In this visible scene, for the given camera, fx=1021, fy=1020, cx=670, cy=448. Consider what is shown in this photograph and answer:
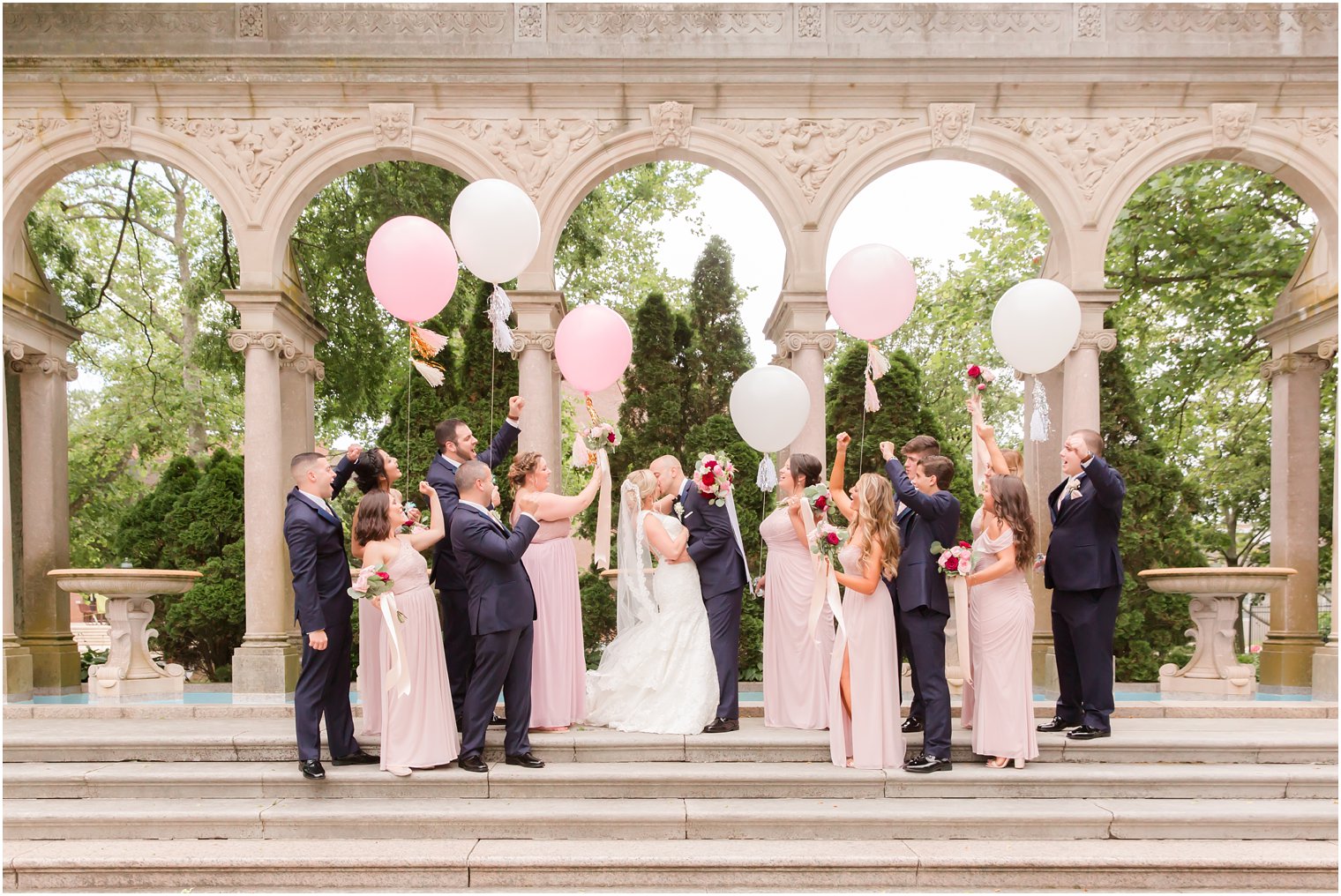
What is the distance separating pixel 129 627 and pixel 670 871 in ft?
21.2

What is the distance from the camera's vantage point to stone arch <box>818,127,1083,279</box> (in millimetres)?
8961

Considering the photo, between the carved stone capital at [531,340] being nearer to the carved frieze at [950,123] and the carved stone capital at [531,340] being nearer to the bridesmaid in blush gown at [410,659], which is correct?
the bridesmaid in blush gown at [410,659]

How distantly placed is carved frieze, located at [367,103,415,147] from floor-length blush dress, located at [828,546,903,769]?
5512 millimetres

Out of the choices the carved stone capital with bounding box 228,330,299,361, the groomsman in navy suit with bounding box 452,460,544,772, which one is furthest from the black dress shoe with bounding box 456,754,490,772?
the carved stone capital with bounding box 228,330,299,361

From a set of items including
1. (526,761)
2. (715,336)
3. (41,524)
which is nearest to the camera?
(526,761)

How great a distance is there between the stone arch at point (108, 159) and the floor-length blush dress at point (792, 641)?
17.6 ft

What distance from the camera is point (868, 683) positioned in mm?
6188

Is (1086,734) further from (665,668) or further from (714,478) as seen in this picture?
(714,478)

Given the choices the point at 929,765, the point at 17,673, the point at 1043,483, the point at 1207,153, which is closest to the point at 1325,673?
the point at 1043,483

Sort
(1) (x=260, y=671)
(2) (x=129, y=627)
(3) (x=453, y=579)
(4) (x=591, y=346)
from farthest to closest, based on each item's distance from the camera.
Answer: (2) (x=129, y=627)
(1) (x=260, y=671)
(4) (x=591, y=346)
(3) (x=453, y=579)

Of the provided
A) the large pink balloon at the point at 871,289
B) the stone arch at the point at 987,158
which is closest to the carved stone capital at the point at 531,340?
the stone arch at the point at 987,158

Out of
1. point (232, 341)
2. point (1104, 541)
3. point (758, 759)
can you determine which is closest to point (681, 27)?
point (232, 341)

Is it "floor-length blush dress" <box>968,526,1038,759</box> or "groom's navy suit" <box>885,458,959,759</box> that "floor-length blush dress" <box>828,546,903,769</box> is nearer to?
"groom's navy suit" <box>885,458,959,759</box>

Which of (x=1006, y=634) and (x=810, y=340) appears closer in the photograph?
(x=1006, y=634)
